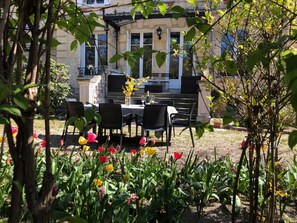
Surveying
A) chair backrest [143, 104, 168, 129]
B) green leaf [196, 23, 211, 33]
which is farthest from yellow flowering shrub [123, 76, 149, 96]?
green leaf [196, 23, 211, 33]

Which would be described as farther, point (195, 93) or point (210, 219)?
point (195, 93)

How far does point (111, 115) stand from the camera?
670cm

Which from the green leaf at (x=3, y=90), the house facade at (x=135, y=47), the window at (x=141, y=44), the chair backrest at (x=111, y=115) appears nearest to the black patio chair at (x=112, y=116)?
the chair backrest at (x=111, y=115)

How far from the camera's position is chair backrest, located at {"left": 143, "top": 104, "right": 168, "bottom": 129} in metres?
6.67

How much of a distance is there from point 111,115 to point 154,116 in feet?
3.01

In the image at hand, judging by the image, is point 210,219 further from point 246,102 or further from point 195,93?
point 195,93

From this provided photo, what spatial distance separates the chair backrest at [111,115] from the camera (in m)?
6.62

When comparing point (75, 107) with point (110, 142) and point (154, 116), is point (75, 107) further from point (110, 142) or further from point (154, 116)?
point (154, 116)

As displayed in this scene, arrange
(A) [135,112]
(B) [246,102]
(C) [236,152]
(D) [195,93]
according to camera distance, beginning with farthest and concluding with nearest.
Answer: (D) [195,93]
(A) [135,112]
(C) [236,152]
(B) [246,102]

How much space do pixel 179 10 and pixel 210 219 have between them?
1830mm

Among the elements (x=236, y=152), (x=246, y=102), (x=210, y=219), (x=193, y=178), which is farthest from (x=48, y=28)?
(x=236, y=152)

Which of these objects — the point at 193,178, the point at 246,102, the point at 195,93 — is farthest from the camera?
the point at 195,93

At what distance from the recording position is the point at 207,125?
4.97 feet

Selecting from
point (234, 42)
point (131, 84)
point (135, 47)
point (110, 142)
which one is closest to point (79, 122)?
point (234, 42)
